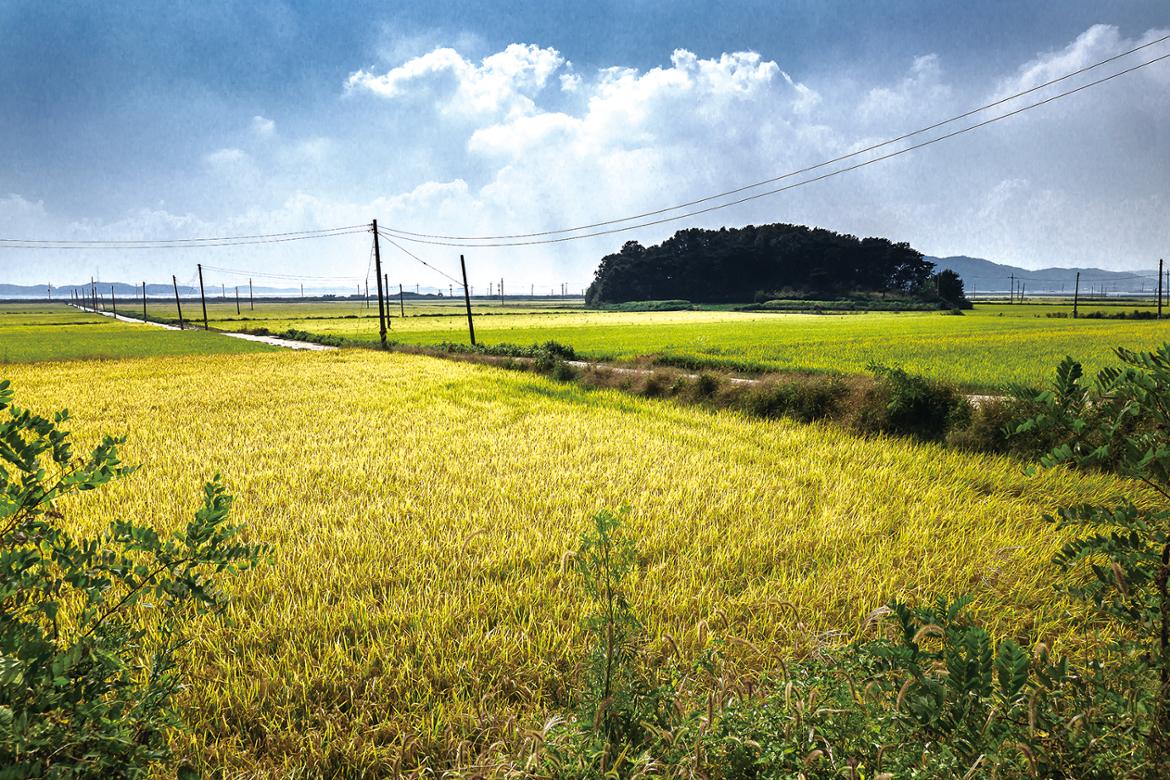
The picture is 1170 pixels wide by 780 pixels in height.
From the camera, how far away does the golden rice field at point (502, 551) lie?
113 inches

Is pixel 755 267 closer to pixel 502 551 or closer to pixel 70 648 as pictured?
pixel 502 551

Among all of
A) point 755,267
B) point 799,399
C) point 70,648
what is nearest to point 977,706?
point 70,648

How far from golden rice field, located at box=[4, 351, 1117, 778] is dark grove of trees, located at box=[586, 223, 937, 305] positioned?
11390cm

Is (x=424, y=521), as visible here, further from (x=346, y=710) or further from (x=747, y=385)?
(x=747, y=385)

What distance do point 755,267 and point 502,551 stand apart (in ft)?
420

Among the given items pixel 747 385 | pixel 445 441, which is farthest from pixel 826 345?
pixel 445 441

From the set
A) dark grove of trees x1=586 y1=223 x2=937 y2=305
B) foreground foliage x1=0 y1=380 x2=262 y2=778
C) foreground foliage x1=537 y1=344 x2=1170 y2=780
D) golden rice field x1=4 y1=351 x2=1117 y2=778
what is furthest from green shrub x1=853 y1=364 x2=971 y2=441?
dark grove of trees x1=586 y1=223 x2=937 y2=305

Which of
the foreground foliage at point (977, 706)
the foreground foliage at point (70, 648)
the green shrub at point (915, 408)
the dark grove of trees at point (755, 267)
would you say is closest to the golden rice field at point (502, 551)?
the foreground foliage at point (977, 706)

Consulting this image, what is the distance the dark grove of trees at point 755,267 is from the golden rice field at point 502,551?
114 metres

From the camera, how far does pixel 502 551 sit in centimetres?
469

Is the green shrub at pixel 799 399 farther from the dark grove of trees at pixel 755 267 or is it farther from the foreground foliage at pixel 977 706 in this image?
the dark grove of trees at pixel 755 267

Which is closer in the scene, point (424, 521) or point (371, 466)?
point (424, 521)

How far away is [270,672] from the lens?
3080 mm

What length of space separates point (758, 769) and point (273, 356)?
30782 mm
